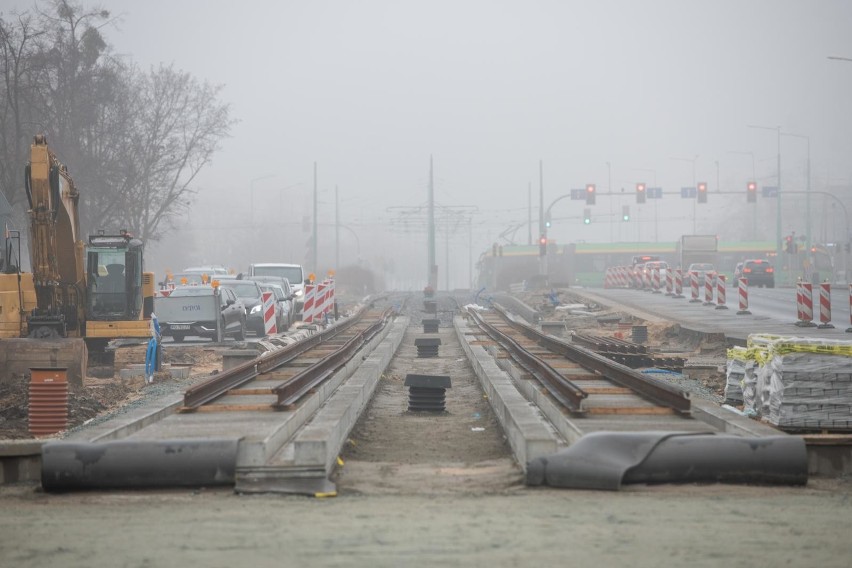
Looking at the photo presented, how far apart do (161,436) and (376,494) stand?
266 cm

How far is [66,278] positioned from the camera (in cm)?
2322

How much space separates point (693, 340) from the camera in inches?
1120

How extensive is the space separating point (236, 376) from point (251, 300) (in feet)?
58.0

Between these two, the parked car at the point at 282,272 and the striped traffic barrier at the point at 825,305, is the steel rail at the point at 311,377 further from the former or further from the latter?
the parked car at the point at 282,272

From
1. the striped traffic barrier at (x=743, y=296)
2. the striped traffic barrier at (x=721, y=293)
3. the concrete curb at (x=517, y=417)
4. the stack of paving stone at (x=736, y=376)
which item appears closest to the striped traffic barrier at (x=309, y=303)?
the striped traffic barrier at (x=743, y=296)

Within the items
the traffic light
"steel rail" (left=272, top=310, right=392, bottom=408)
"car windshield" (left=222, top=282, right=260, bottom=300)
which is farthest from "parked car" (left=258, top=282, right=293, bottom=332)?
the traffic light

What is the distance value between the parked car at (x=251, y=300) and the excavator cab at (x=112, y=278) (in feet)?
20.5

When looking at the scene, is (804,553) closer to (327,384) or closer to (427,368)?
(327,384)

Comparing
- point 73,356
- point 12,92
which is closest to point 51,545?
point 73,356

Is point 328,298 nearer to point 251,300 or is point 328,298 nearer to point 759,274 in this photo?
point 251,300

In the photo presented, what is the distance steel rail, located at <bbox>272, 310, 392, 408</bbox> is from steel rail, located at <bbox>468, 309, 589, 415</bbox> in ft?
9.73

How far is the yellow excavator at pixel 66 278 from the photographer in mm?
21125

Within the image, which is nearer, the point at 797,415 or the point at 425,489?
the point at 425,489

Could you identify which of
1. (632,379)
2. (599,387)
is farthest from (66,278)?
(632,379)
